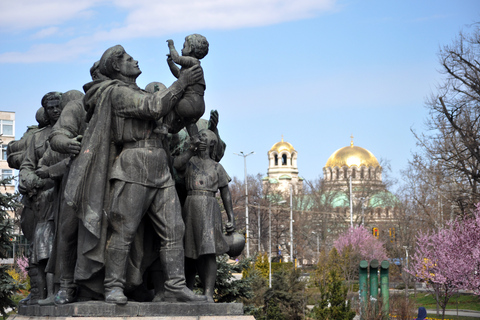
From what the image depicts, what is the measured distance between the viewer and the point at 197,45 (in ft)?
25.8

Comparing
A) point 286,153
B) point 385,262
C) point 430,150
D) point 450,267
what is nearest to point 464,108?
point 430,150

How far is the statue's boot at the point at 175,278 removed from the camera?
7.47m

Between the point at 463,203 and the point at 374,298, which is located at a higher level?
the point at 463,203

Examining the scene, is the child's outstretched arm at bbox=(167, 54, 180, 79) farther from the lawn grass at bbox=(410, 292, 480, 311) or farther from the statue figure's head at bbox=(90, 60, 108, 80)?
the lawn grass at bbox=(410, 292, 480, 311)

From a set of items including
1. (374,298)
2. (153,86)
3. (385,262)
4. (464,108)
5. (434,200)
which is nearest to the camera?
(153,86)

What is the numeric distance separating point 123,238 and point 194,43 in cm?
196

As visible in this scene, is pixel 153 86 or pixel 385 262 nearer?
pixel 153 86

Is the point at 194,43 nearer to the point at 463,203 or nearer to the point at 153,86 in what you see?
the point at 153,86

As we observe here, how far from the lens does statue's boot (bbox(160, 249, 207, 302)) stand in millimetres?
7469

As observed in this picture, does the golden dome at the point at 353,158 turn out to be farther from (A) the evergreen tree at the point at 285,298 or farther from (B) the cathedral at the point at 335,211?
(A) the evergreen tree at the point at 285,298

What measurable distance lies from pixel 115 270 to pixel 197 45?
224 centimetres

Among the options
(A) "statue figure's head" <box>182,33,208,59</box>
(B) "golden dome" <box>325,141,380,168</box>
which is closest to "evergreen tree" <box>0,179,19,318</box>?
(A) "statue figure's head" <box>182,33,208,59</box>

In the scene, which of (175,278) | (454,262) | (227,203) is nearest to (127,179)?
(175,278)

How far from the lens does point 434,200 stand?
44.2 metres
